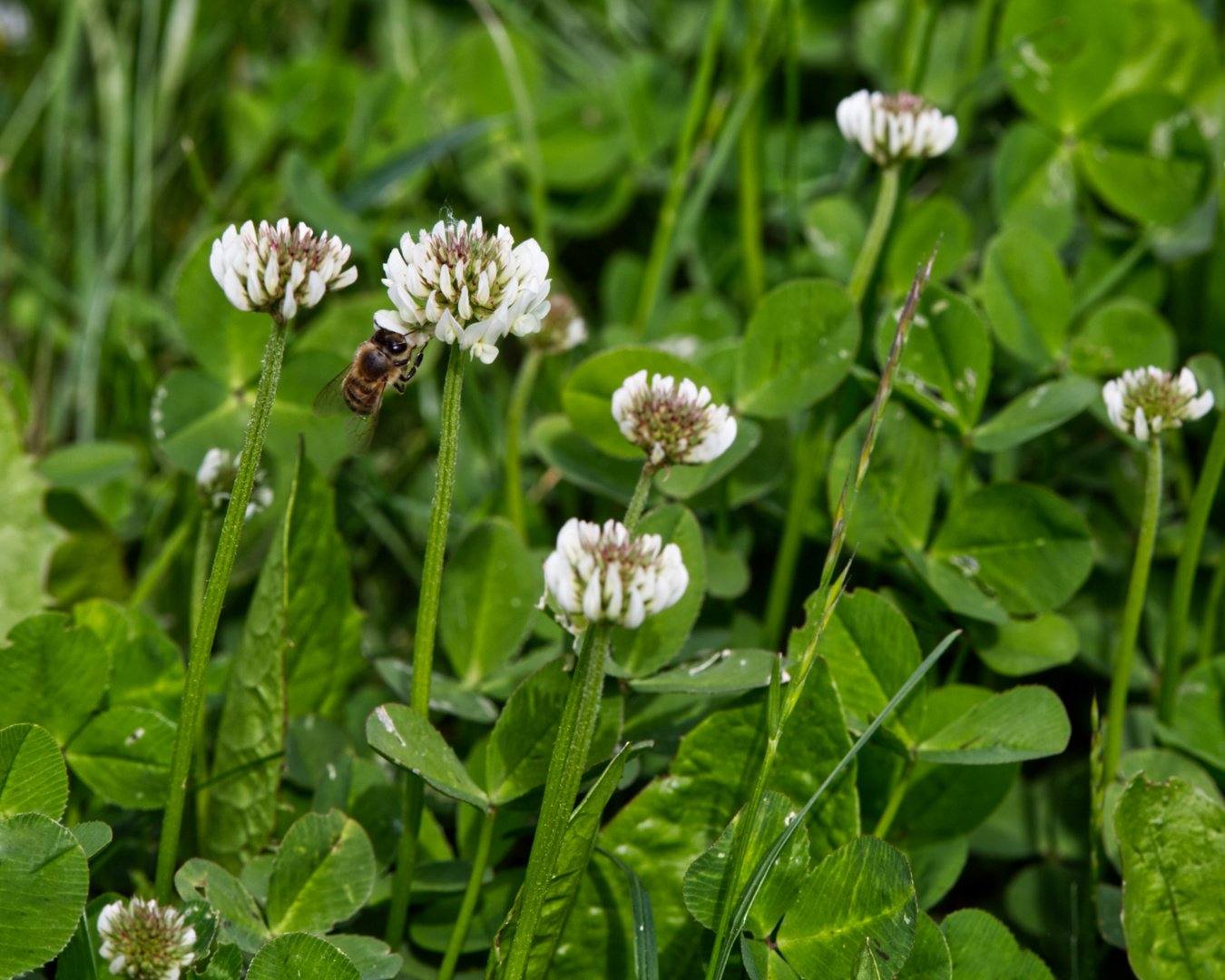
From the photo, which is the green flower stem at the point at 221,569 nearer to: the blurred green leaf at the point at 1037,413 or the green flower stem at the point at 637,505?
the green flower stem at the point at 637,505

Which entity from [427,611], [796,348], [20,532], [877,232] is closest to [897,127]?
[877,232]

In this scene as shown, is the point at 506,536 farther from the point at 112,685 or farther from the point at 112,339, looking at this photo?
the point at 112,339

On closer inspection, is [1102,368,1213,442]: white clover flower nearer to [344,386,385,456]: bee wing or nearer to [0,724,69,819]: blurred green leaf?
[344,386,385,456]: bee wing

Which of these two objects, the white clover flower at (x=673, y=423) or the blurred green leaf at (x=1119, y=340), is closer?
the white clover flower at (x=673, y=423)

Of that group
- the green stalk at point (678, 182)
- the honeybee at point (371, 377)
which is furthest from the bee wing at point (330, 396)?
the green stalk at point (678, 182)

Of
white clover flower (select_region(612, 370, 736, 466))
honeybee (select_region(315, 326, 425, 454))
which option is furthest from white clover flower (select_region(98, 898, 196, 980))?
white clover flower (select_region(612, 370, 736, 466))

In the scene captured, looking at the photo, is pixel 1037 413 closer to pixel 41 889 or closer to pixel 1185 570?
pixel 1185 570
